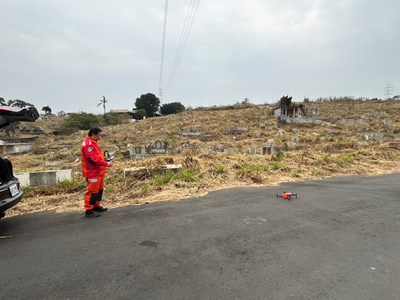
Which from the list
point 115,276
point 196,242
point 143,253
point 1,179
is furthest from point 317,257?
point 1,179

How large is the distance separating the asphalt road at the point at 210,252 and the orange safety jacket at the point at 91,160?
0.73 meters

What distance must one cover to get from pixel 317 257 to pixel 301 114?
22.7 m

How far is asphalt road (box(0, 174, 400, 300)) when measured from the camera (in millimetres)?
2240

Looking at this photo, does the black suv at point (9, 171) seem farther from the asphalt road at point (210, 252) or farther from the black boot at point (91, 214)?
the black boot at point (91, 214)

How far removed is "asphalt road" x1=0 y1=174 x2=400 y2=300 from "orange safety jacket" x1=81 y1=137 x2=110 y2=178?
28.6 inches

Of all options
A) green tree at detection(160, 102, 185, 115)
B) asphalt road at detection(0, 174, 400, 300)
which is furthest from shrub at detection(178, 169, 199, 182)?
green tree at detection(160, 102, 185, 115)

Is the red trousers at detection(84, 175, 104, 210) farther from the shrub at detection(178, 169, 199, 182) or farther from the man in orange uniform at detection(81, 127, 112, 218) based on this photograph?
the shrub at detection(178, 169, 199, 182)

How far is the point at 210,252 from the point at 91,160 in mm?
2536

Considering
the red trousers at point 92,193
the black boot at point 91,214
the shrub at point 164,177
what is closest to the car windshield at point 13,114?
the red trousers at point 92,193

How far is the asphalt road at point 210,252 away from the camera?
224 centimetres

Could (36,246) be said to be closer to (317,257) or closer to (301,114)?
(317,257)

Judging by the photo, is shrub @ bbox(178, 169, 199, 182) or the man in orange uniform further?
shrub @ bbox(178, 169, 199, 182)

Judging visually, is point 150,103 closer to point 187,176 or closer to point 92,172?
point 187,176

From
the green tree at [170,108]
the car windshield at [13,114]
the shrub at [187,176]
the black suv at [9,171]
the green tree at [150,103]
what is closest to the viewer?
the black suv at [9,171]
